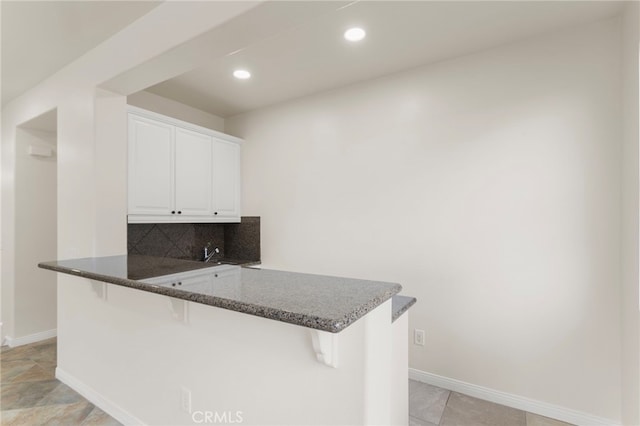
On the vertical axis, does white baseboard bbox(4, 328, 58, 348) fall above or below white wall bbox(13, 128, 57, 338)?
below

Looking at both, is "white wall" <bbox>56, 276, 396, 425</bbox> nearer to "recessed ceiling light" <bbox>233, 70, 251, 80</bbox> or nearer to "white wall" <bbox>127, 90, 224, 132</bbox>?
"white wall" <bbox>127, 90, 224, 132</bbox>

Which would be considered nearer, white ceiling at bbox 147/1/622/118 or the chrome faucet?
white ceiling at bbox 147/1/622/118

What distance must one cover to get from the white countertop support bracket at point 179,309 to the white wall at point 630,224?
7.85ft

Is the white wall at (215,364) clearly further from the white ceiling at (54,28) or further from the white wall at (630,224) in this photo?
the white ceiling at (54,28)

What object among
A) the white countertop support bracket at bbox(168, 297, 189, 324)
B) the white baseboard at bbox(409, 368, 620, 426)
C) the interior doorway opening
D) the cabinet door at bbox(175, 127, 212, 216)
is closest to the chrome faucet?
the cabinet door at bbox(175, 127, 212, 216)

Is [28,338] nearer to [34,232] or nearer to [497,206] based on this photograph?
[34,232]

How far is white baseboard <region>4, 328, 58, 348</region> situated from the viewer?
10.9 feet

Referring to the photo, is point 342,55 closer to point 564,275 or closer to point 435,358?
point 564,275

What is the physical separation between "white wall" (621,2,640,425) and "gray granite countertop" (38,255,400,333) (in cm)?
153

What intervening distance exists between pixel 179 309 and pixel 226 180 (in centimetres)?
223

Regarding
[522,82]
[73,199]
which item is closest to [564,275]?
[522,82]

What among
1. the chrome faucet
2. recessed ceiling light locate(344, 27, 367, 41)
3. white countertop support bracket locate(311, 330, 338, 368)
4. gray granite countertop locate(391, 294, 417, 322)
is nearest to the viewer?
white countertop support bracket locate(311, 330, 338, 368)

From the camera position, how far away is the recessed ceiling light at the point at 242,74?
274 cm

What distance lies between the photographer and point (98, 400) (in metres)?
2.16
